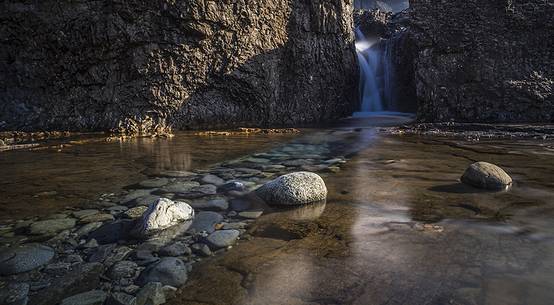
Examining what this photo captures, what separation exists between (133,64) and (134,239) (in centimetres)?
824

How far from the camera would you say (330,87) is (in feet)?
42.2

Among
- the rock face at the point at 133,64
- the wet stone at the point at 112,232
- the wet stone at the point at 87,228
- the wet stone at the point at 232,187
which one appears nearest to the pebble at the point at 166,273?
the wet stone at the point at 112,232

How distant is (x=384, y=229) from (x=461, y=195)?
1.24m

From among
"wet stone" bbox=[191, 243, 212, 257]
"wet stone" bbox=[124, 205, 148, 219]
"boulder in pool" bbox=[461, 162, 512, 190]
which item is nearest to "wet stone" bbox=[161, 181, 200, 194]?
"wet stone" bbox=[124, 205, 148, 219]

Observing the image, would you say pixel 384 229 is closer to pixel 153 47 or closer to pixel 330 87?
pixel 153 47

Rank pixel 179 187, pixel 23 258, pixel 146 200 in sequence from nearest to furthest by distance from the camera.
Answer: pixel 23 258, pixel 146 200, pixel 179 187

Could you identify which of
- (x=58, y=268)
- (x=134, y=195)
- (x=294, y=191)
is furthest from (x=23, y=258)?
(x=294, y=191)

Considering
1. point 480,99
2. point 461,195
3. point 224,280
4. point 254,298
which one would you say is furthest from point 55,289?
point 480,99

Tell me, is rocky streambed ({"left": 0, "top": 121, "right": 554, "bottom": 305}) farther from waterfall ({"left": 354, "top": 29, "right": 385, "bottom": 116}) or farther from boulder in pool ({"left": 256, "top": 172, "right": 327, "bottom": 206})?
waterfall ({"left": 354, "top": 29, "right": 385, "bottom": 116})

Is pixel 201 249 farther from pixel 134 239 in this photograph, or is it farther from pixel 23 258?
pixel 23 258

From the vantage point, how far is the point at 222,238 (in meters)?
2.56

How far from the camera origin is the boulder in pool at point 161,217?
2604 mm

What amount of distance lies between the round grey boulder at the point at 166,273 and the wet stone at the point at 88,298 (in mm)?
192

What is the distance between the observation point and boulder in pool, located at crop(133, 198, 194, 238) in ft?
8.54
